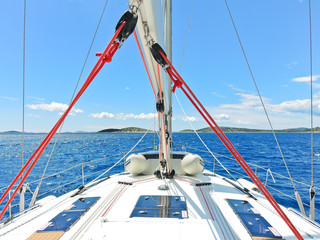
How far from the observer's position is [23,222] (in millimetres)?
2762

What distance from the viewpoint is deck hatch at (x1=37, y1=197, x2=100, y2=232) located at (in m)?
2.56

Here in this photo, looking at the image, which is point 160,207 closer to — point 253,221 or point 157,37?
point 253,221

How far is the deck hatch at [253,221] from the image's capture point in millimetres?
2378

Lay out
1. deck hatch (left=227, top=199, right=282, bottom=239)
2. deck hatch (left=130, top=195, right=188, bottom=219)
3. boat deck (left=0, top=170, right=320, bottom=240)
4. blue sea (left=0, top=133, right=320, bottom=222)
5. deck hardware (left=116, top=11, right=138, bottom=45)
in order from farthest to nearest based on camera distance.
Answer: blue sea (left=0, top=133, right=320, bottom=222) → deck hatch (left=130, top=195, right=188, bottom=219) → deck hatch (left=227, top=199, right=282, bottom=239) → boat deck (left=0, top=170, right=320, bottom=240) → deck hardware (left=116, top=11, right=138, bottom=45)

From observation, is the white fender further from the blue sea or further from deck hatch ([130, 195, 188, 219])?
deck hatch ([130, 195, 188, 219])

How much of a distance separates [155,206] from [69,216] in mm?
1438

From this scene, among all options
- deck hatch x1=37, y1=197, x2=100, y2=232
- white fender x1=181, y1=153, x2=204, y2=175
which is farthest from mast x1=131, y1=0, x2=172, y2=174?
deck hatch x1=37, y1=197, x2=100, y2=232

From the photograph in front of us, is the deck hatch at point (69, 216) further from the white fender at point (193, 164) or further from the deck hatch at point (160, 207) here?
the white fender at point (193, 164)

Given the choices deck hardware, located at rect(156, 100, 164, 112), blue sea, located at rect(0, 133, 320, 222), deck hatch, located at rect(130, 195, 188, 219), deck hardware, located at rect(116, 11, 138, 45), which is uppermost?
deck hardware, located at rect(116, 11, 138, 45)

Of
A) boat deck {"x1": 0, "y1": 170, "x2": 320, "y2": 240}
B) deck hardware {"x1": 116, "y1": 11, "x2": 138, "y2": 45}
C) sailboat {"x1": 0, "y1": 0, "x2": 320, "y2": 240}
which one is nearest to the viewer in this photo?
deck hardware {"x1": 116, "y1": 11, "x2": 138, "y2": 45}

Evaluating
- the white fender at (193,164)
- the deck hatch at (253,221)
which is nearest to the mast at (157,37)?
the white fender at (193,164)

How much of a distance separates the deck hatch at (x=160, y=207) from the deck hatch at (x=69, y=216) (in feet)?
3.04

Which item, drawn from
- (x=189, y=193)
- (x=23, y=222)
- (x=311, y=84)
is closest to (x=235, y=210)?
(x=189, y=193)

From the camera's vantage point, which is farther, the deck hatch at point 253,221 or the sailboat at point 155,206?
the deck hatch at point 253,221
